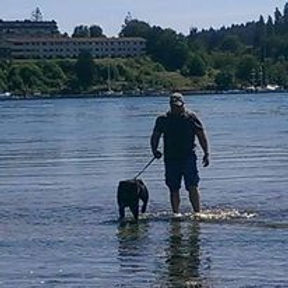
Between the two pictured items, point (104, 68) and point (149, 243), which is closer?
point (149, 243)

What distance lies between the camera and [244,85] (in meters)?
192

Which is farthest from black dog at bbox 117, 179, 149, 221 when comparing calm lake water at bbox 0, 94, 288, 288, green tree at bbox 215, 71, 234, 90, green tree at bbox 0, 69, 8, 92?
green tree at bbox 0, 69, 8, 92

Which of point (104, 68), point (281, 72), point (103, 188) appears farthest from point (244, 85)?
point (103, 188)

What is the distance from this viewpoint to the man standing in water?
16281 mm

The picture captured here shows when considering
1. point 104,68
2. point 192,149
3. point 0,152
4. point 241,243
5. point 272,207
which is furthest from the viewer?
point 104,68

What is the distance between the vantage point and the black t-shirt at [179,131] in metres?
16.3

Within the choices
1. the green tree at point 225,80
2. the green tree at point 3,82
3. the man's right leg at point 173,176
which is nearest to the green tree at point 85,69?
the green tree at point 3,82

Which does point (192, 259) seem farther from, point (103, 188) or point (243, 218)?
point (103, 188)

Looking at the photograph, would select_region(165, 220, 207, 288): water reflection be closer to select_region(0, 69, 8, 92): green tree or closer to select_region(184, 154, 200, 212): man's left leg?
select_region(184, 154, 200, 212): man's left leg

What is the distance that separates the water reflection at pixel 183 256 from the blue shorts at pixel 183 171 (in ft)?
1.77

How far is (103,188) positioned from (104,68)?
164m

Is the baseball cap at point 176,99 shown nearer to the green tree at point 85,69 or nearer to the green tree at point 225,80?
the green tree at point 85,69

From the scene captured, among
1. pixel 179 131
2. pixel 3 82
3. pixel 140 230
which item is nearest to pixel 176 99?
pixel 179 131

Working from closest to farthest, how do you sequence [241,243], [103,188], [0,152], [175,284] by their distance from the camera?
[175,284] < [241,243] < [103,188] < [0,152]
